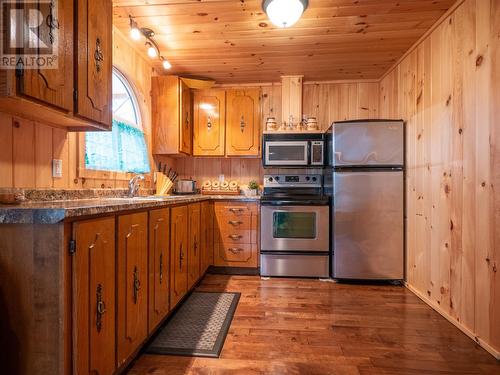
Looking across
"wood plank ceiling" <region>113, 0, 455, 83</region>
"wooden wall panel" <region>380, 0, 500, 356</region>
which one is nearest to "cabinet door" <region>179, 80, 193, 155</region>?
"wood plank ceiling" <region>113, 0, 455, 83</region>

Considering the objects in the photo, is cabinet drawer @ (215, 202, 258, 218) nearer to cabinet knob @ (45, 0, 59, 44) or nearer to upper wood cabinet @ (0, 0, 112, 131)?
upper wood cabinet @ (0, 0, 112, 131)

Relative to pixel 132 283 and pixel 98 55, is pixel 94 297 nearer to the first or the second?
pixel 132 283

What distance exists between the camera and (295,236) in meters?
3.05

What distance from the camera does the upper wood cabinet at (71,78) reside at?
47.2 inches

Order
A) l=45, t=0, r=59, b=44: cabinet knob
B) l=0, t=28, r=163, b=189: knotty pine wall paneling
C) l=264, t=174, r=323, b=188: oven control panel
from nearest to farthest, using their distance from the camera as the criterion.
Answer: l=45, t=0, r=59, b=44: cabinet knob → l=0, t=28, r=163, b=189: knotty pine wall paneling → l=264, t=174, r=323, b=188: oven control panel

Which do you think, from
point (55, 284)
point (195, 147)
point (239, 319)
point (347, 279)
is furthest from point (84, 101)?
point (347, 279)

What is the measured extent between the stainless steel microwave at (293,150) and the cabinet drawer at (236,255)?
1.02 meters

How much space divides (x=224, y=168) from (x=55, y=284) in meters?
2.97

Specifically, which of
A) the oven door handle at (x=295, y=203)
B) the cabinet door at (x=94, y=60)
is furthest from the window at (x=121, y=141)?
the oven door handle at (x=295, y=203)

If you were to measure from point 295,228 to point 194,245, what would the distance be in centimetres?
112

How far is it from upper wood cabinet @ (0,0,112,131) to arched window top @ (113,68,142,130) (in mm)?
851

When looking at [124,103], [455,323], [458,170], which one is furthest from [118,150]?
[455,323]

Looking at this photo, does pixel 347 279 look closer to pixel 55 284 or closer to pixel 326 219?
pixel 326 219

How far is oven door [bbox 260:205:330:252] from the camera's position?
301 cm
